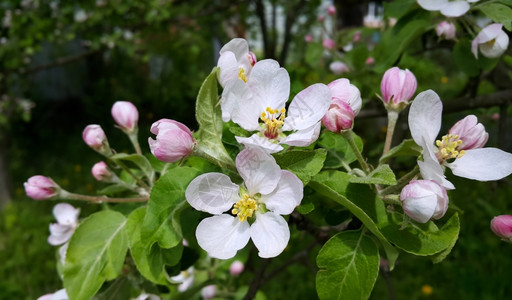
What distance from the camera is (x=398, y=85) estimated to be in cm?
80

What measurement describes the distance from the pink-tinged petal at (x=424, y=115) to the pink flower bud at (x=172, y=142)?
327 mm

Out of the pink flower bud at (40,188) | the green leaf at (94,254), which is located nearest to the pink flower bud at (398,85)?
the green leaf at (94,254)

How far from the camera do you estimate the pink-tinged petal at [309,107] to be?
0.71 metres

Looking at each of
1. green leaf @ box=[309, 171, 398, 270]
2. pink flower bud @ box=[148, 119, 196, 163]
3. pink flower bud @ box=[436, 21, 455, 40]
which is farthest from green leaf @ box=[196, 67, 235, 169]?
pink flower bud @ box=[436, 21, 455, 40]

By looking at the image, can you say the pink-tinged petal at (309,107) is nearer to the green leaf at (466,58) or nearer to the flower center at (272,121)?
the flower center at (272,121)

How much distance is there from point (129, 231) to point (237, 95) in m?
0.35

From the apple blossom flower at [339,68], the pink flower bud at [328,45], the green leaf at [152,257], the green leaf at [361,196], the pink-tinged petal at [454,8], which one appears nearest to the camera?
the green leaf at [361,196]

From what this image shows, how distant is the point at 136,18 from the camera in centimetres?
295

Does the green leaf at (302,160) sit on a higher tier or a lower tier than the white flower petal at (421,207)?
higher

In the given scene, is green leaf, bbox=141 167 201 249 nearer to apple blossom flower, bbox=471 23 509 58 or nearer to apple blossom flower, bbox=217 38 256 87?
apple blossom flower, bbox=217 38 256 87

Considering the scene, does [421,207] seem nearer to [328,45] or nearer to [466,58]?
[466,58]

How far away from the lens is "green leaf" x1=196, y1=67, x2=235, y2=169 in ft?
2.20

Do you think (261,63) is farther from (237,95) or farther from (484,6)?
(484,6)

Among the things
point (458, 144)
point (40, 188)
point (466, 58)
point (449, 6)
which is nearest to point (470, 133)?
point (458, 144)
